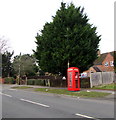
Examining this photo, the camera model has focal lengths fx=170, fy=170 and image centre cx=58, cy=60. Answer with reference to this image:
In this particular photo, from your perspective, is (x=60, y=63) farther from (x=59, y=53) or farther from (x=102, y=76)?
(x=102, y=76)

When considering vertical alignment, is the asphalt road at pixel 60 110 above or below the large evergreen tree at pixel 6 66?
below

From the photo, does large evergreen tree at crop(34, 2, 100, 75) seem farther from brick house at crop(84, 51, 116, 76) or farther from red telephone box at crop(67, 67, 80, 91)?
brick house at crop(84, 51, 116, 76)

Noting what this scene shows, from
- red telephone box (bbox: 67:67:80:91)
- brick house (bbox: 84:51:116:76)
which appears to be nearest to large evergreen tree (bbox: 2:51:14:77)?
brick house (bbox: 84:51:116:76)

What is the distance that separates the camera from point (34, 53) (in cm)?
2400

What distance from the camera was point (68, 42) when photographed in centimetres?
1964

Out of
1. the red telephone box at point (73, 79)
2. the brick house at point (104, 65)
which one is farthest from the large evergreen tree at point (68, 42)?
the brick house at point (104, 65)

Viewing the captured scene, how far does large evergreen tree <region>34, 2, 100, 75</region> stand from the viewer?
1973cm

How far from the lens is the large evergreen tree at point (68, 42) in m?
19.7

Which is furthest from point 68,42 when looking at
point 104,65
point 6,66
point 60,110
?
point 6,66

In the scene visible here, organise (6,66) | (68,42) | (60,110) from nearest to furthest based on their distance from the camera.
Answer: (60,110)
(68,42)
(6,66)

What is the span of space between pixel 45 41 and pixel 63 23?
125 inches

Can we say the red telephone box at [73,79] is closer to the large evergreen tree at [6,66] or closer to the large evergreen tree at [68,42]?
the large evergreen tree at [68,42]

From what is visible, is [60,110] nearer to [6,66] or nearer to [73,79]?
[73,79]

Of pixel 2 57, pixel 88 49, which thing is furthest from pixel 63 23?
pixel 2 57
